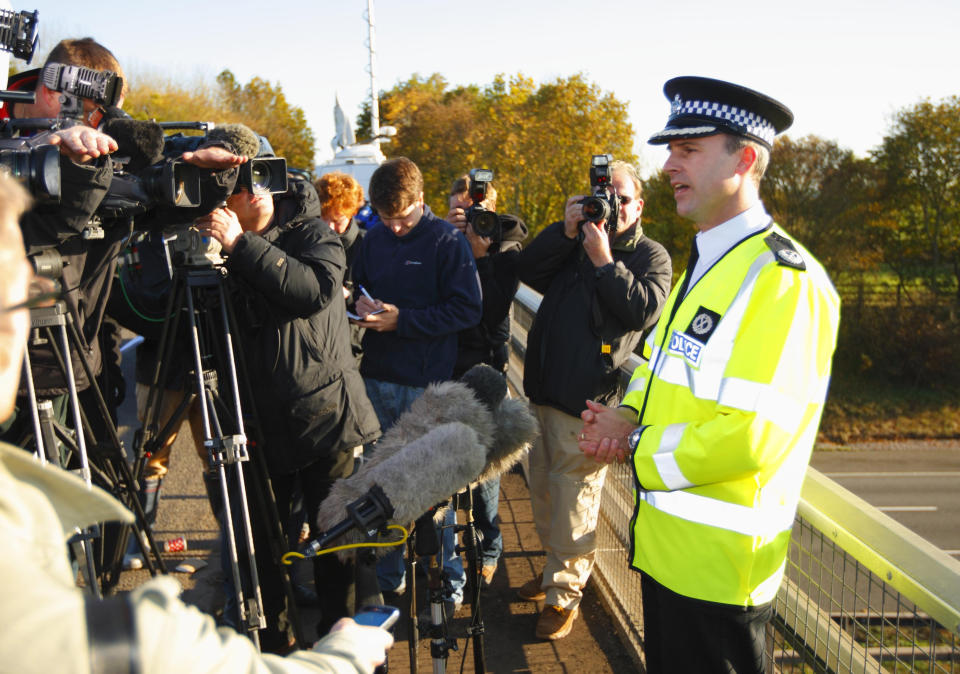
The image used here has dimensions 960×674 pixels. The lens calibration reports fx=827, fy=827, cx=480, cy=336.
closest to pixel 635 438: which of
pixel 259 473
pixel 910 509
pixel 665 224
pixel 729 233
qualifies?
pixel 729 233

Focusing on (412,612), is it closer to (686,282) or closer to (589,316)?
(686,282)

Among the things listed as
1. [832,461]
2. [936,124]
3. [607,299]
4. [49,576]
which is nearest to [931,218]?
[936,124]

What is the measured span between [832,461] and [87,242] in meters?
22.2

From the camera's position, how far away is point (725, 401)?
206 cm

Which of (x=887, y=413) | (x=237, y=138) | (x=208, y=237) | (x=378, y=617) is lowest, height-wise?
(x=887, y=413)

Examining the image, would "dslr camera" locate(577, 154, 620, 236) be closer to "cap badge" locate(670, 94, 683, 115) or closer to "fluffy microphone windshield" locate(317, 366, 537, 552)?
"cap badge" locate(670, 94, 683, 115)

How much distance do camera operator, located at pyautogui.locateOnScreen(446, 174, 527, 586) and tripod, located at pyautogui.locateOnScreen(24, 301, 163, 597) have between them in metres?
1.62

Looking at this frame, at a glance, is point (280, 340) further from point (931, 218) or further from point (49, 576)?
point (931, 218)

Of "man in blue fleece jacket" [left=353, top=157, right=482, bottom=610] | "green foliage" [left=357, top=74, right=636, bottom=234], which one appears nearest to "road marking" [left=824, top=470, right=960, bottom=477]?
"green foliage" [left=357, top=74, right=636, bottom=234]

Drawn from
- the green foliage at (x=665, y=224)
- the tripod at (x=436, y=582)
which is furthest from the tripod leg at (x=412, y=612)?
the green foliage at (x=665, y=224)

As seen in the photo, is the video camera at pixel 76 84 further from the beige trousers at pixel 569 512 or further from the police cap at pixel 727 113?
the beige trousers at pixel 569 512

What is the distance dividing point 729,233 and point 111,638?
186 cm

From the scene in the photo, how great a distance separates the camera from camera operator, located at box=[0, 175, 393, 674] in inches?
36.8

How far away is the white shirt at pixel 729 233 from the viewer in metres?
2.28
